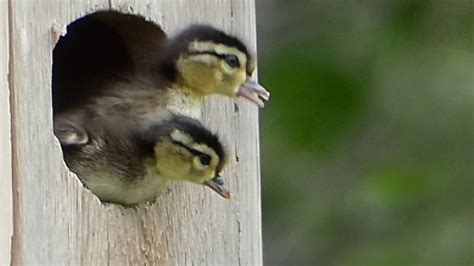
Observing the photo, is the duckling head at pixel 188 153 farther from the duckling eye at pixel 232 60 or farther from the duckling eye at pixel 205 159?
the duckling eye at pixel 232 60

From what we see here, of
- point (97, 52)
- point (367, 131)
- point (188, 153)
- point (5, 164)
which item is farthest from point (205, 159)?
point (367, 131)

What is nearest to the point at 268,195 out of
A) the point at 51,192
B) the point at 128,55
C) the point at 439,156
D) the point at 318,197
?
the point at 318,197

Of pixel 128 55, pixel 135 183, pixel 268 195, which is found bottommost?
pixel 135 183

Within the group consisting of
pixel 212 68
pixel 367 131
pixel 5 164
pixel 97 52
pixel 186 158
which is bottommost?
pixel 5 164

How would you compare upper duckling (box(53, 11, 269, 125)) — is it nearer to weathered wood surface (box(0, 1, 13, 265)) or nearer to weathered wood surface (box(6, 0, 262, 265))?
weathered wood surface (box(6, 0, 262, 265))

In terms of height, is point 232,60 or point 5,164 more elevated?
point 232,60

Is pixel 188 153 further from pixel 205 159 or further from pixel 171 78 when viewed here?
pixel 171 78

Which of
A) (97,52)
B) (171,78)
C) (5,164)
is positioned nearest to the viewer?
(5,164)

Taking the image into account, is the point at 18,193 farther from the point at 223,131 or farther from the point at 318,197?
the point at 318,197
